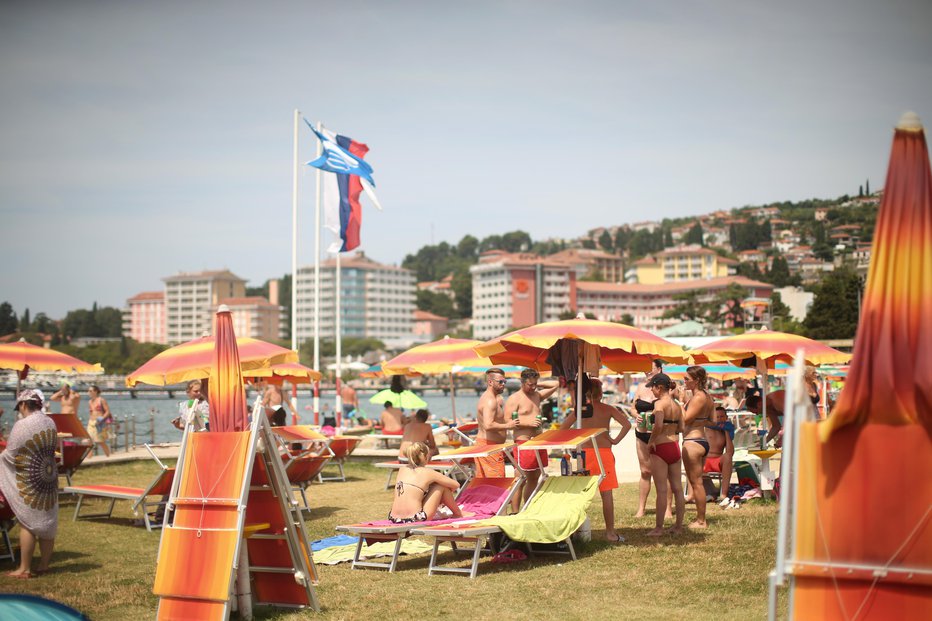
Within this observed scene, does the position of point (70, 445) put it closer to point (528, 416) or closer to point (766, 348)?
point (528, 416)

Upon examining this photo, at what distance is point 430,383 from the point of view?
5743 inches

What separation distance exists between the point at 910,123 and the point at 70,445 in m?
11.9

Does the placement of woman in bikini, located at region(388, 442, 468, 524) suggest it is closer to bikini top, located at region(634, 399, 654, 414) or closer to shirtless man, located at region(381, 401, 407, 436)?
bikini top, located at region(634, 399, 654, 414)

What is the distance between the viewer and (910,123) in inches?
176

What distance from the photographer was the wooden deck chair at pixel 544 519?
831 cm

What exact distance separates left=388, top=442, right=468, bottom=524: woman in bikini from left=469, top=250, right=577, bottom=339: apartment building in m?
167

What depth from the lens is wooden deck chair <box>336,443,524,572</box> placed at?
8.57m

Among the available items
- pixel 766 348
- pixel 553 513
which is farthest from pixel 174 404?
pixel 553 513

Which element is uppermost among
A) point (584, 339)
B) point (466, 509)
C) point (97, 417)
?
point (584, 339)

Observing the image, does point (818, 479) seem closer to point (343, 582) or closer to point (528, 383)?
point (343, 582)

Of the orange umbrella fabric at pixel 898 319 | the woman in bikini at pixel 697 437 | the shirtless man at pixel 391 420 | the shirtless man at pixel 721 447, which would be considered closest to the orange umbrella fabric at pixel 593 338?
the woman in bikini at pixel 697 437

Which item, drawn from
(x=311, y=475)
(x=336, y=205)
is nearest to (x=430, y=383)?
(x=336, y=205)

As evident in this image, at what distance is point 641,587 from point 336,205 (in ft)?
62.9

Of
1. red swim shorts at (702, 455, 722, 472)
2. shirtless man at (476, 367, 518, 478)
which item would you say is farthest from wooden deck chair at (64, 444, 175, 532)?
red swim shorts at (702, 455, 722, 472)
